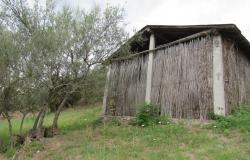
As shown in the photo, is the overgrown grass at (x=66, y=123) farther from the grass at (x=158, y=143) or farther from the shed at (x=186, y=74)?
the grass at (x=158, y=143)

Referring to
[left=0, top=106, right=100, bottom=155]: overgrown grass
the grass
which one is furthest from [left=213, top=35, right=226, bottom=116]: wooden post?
[left=0, top=106, right=100, bottom=155]: overgrown grass

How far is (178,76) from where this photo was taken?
11141 mm

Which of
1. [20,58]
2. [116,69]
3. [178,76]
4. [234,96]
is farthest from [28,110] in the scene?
[234,96]

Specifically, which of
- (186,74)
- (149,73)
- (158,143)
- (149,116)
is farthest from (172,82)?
(158,143)

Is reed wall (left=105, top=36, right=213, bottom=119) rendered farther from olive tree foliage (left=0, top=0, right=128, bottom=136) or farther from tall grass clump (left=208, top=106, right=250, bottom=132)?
olive tree foliage (left=0, top=0, right=128, bottom=136)

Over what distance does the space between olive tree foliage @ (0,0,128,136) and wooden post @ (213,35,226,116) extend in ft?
11.3

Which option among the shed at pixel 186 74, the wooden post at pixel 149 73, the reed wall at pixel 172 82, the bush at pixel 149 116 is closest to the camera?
the shed at pixel 186 74

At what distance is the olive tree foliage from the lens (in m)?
9.66

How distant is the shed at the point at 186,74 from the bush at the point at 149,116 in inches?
12.7

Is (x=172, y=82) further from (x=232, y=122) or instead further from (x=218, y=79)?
(x=232, y=122)

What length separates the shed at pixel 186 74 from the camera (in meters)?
10.1

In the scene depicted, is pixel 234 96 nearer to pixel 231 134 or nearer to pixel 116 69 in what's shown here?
pixel 231 134

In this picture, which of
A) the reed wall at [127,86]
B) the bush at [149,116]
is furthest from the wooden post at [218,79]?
the reed wall at [127,86]

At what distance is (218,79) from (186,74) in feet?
4.51
